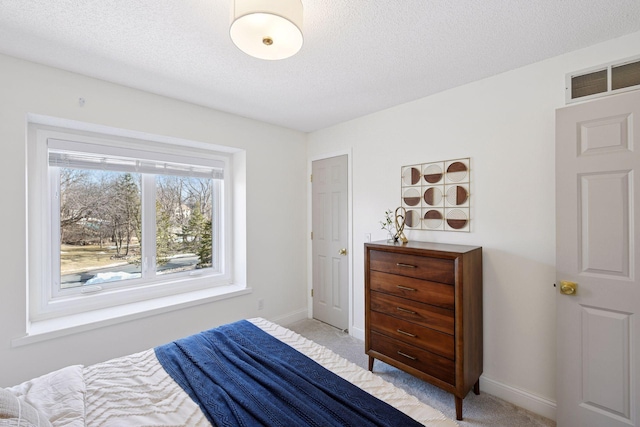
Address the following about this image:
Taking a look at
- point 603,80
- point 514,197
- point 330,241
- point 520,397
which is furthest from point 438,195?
point 520,397

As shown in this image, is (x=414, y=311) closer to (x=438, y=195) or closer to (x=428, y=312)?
(x=428, y=312)

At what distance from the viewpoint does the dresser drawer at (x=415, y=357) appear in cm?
201

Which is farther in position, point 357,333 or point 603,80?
point 357,333

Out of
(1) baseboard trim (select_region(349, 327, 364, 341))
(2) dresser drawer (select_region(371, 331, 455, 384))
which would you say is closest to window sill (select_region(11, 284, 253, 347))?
(1) baseboard trim (select_region(349, 327, 364, 341))

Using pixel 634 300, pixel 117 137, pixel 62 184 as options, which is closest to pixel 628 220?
pixel 634 300

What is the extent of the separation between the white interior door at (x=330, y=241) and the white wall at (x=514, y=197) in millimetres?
1079

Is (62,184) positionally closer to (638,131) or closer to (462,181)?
(462,181)

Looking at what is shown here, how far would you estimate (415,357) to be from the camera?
2176mm

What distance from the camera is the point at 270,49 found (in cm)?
138

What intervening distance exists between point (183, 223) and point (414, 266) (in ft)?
7.90

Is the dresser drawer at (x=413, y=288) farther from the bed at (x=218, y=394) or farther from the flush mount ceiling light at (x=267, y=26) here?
the flush mount ceiling light at (x=267, y=26)

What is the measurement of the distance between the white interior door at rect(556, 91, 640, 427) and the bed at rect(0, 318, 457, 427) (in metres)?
1.24

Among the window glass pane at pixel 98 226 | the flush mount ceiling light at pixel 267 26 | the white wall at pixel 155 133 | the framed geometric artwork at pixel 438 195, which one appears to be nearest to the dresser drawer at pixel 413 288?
the framed geometric artwork at pixel 438 195

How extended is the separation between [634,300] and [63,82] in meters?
4.00
